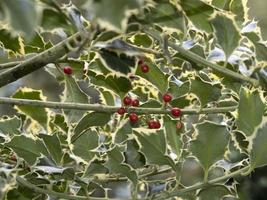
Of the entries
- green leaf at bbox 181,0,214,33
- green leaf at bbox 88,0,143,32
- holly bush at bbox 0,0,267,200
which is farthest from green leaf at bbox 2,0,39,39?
green leaf at bbox 181,0,214,33

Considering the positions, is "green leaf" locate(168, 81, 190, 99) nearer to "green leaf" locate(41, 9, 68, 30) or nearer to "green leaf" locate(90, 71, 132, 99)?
"green leaf" locate(90, 71, 132, 99)

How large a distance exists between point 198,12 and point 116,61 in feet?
0.45

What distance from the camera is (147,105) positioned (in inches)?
36.4

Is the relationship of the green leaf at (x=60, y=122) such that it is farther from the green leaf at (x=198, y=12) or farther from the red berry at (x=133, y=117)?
the green leaf at (x=198, y=12)

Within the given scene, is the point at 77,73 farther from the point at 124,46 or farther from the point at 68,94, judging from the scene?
the point at 124,46

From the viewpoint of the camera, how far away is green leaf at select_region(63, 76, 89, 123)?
936mm

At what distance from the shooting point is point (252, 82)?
0.79 m


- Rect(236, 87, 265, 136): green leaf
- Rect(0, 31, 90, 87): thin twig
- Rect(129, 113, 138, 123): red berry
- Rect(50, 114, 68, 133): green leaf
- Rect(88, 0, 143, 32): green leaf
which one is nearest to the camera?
Rect(88, 0, 143, 32): green leaf

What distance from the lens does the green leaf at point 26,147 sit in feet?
2.82

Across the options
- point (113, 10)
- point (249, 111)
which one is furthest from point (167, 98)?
point (113, 10)

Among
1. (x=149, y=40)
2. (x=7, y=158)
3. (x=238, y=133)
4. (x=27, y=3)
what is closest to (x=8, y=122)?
(x=7, y=158)

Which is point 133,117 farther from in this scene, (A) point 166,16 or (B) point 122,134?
(A) point 166,16

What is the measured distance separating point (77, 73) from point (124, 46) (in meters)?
0.37

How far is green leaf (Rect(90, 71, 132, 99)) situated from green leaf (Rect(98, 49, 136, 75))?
0.61 feet
